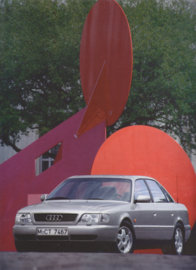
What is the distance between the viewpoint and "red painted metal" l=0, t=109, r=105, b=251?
1052 centimetres

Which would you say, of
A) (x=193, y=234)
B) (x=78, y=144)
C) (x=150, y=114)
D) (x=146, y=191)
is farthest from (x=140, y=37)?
(x=146, y=191)

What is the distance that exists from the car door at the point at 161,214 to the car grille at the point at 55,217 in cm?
179

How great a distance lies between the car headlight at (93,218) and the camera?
6203mm

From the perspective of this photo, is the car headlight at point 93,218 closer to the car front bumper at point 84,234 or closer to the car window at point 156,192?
the car front bumper at point 84,234

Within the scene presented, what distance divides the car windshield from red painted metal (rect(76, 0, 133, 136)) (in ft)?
11.3

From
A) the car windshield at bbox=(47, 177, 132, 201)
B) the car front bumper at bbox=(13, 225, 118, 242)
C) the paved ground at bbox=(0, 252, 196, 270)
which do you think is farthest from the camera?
the car windshield at bbox=(47, 177, 132, 201)

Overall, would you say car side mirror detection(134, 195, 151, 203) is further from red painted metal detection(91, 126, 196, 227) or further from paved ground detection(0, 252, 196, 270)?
red painted metal detection(91, 126, 196, 227)

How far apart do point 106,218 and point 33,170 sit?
4753 millimetres

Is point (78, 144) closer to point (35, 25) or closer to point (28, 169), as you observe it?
point (28, 169)

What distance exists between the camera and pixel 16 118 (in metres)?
16.2

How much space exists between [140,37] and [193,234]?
8710 mm

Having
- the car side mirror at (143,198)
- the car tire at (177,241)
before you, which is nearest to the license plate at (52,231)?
the car side mirror at (143,198)

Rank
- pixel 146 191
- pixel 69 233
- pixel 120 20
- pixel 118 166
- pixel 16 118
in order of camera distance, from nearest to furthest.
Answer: pixel 69 233 → pixel 146 191 → pixel 118 166 → pixel 120 20 → pixel 16 118

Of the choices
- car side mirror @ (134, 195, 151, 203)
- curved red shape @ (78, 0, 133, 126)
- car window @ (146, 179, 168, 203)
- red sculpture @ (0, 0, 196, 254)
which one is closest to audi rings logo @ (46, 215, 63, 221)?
car side mirror @ (134, 195, 151, 203)
